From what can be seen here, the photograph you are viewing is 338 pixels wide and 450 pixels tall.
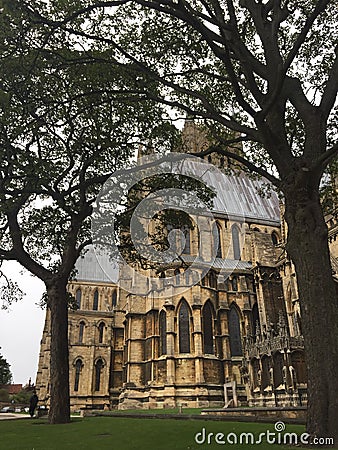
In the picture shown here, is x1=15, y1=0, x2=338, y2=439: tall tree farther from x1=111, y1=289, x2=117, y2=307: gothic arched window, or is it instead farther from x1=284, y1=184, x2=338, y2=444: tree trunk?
x1=111, y1=289, x2=117, y2=307: gothic arched window

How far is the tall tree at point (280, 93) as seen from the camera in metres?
6.73

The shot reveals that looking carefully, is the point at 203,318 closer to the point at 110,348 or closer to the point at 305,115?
the point at 110,348

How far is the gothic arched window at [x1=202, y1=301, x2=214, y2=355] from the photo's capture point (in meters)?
29.3

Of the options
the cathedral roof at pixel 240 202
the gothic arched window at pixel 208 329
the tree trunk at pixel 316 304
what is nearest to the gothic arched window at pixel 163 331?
the gothic arched window at pixel 208 329

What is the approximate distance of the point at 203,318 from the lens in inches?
1185

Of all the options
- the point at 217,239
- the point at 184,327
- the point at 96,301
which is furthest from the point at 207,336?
the point at 96,301

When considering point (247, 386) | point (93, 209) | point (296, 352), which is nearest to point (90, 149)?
point (93, 209)

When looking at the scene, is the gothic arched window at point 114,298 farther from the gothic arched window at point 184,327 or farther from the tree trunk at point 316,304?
the tree trunk at point 316,304

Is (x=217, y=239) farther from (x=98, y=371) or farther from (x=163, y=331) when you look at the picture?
(x=98, y=371)

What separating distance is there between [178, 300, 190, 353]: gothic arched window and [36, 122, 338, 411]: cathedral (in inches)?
2.7

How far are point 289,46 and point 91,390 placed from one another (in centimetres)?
3503

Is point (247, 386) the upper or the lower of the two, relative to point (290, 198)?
lower

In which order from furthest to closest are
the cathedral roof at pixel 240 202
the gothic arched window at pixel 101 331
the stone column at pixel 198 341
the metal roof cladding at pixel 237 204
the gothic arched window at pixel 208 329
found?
the cathedral roof at pixel 240 202
the metal roof cladding at pixel 237 204
the gothic arched window at pixel 101 331
the gothic arched window at pixel 208 329
the stone column at pixel 198 341

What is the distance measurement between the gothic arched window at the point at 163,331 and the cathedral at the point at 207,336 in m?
0.07
